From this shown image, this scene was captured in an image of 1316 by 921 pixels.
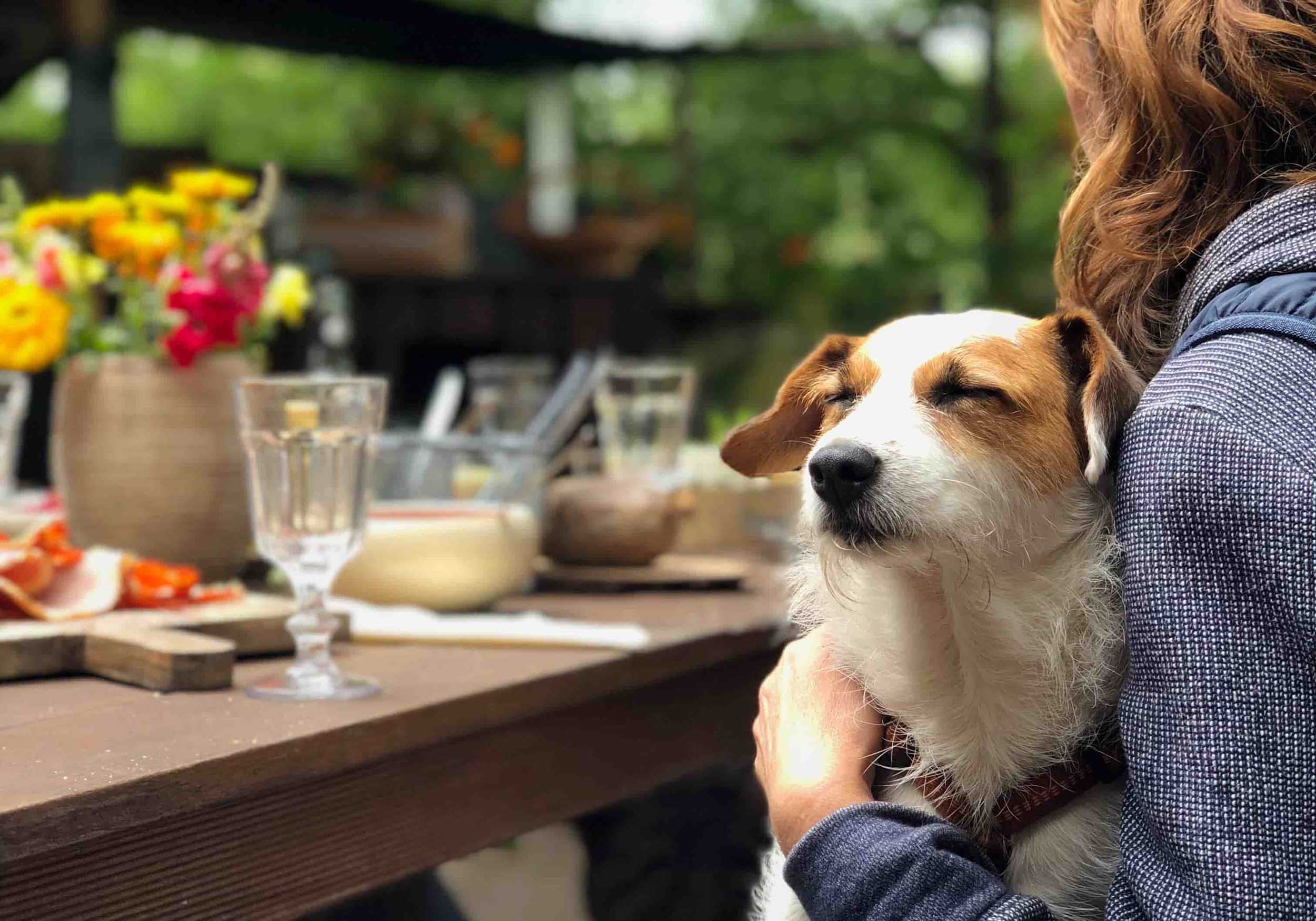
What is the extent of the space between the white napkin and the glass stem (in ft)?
0.61

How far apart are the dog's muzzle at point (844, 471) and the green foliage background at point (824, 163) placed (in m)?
7.22

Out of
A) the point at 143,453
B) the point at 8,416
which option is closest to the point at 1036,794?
the point at 143,453

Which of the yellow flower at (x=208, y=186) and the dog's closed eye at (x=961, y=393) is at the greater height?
the yellow flower at (x=208, y=186)

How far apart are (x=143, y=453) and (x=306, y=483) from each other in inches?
20.0

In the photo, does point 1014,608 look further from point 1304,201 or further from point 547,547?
point 547,547

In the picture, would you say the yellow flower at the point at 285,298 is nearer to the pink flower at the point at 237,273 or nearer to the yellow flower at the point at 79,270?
the pink flower at the point at 237,273

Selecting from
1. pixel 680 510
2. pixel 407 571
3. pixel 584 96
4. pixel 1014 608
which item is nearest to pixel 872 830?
pixel 1014 608

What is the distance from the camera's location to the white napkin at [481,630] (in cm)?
153

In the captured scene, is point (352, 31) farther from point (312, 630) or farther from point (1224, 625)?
point (1224, 625)

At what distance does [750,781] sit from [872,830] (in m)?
1.15

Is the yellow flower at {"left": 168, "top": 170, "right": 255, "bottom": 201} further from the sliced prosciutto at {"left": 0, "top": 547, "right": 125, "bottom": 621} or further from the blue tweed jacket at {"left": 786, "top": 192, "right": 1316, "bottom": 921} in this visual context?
the blue tweed jacket at {"left": 786, "top": 192, "right": 1316, "bottom": 921}

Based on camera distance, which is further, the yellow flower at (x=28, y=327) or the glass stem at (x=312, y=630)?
the yellow flower at (x=28, y=327)

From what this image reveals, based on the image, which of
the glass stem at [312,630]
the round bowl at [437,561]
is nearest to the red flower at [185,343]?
the round bowl at [437,561]

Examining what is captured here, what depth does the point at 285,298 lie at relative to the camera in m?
1.94
